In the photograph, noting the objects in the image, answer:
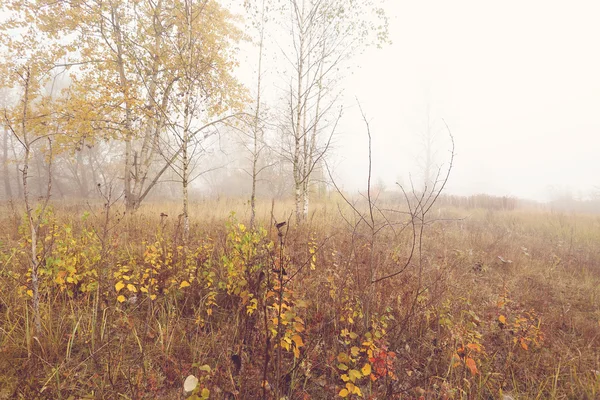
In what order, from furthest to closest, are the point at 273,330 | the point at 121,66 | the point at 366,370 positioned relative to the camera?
1. the point at 121,66
2. the point at 273,330
3. the point at 366,370

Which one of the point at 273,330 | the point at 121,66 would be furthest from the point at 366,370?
the point at 121,66

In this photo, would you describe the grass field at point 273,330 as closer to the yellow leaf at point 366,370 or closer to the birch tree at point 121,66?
the yellow leaf at point 366,370

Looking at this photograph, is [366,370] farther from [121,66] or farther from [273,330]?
[121,66]

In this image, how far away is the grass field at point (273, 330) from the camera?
1.70 m

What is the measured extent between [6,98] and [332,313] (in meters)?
27.3

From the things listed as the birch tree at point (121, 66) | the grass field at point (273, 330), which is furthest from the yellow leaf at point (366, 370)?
the birch tree at point (121, 66)

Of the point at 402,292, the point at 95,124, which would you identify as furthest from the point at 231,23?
the point at 402,292

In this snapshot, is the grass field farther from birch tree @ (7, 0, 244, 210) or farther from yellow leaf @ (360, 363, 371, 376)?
birch tree @ (7, 0, 244, 210)

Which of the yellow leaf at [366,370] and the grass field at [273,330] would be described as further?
the grass field at [273,330]

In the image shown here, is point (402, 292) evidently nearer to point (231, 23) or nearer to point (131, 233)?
point (131, 233)

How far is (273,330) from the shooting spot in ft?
6.13

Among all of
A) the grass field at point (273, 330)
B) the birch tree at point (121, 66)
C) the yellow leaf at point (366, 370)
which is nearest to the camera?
the yellow leaf at point (366, 370)

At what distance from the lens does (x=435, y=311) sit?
2656 millimetres

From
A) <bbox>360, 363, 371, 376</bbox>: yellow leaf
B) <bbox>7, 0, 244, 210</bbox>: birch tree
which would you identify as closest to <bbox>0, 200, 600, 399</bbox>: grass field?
<bbox>360, 363, 371, 376</bbox>: yellow leaf
